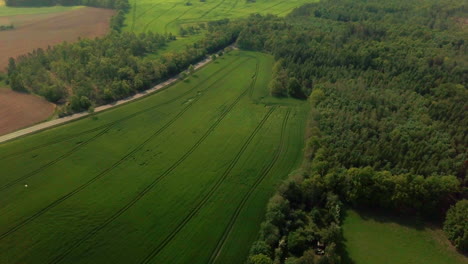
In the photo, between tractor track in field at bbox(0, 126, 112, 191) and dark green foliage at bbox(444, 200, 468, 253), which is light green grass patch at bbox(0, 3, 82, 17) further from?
dark green foliage at bbox(444, 200, 468, 253)

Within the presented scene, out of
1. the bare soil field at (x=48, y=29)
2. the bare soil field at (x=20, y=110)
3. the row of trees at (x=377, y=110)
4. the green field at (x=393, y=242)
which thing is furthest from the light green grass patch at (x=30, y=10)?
the green field at (x=393, y=242)

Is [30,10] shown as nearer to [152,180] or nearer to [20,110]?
[20,110]

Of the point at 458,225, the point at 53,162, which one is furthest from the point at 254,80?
the point at 458,225

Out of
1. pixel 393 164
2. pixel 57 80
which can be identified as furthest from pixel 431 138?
pixel 57 80

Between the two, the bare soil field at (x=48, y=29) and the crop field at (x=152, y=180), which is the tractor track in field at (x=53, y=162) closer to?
the crop field at (x=152, y=180)

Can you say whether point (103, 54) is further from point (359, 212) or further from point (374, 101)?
point (359, 212)

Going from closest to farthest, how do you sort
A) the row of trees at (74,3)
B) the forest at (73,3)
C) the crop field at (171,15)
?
the crop field at (171,15) < the row of trees at (74,3) < the forest at (73,3)

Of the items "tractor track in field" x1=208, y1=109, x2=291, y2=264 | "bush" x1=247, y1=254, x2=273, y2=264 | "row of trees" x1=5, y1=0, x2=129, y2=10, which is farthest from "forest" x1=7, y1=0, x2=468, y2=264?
"row of trees" x1=5, y1=0, x2=129, y2=10
